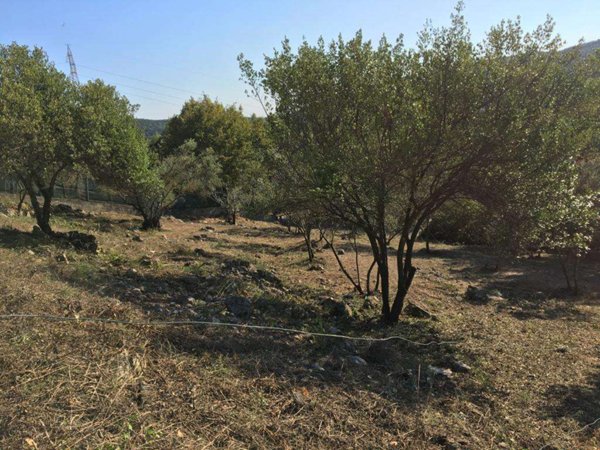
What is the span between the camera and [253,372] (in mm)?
5125

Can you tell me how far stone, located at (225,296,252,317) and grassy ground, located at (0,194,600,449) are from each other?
15 cm

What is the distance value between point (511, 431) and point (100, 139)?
1215cm

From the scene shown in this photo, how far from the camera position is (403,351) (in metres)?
7.21

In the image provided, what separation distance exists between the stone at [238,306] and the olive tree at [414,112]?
216 centimetres

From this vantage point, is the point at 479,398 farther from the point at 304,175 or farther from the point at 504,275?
the point at 504,275

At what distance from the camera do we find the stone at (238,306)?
25.1 feet

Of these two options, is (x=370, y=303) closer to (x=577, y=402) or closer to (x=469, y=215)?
(x=469, y=215)

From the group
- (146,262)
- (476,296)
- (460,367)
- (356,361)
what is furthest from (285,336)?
(476,296)

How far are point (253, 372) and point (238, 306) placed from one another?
2768mm

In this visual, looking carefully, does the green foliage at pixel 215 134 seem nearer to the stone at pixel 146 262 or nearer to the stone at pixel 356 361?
the stone at pixel 146 262

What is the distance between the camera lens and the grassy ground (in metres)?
3.78

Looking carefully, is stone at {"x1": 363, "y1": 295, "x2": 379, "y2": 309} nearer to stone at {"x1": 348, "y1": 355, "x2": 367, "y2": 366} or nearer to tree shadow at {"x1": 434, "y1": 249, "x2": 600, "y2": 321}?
tree shadow at {"x1": 434, "y1": 249, "x2": 600, "y2": 321}

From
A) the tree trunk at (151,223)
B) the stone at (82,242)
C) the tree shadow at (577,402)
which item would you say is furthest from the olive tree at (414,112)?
the tree trunk at (151,223)

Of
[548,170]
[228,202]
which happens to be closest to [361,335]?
[548,170]
